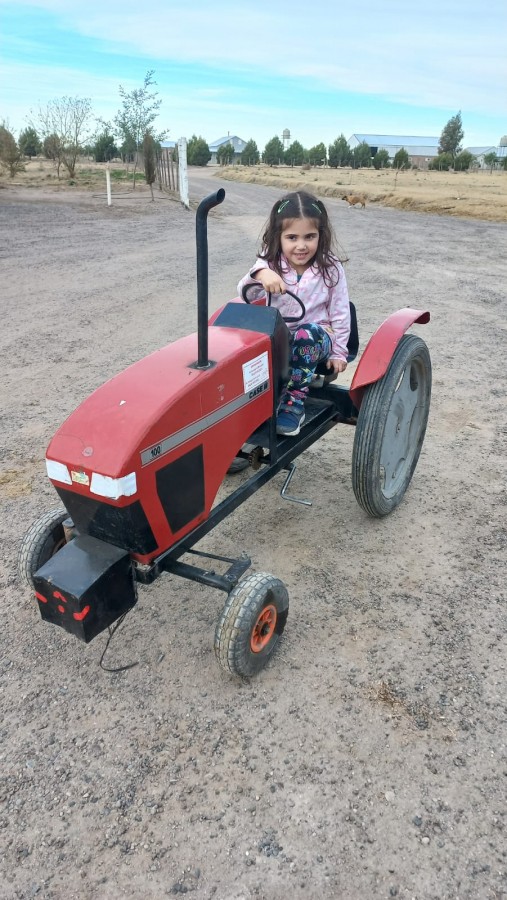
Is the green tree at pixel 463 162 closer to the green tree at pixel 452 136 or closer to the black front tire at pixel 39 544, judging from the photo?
the green tree at pixel 452 136

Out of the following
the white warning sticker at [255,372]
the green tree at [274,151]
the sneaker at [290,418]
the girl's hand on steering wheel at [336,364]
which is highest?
the green tree at [274,151]

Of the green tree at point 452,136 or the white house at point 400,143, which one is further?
the white house at point 400,143

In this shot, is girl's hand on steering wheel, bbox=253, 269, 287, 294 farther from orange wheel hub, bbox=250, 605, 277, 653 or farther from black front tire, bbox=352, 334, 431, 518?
orange wheel hub, bbox=250, 605, 277, 653

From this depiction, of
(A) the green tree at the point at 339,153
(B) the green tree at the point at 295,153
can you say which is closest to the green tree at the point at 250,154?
(B) the green tree at the point at 295,153

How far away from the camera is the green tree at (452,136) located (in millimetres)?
78375

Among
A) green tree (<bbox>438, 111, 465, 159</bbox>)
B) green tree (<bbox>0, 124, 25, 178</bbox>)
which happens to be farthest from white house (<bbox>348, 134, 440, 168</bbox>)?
green tree (<bbox>0, 124, 25, 178</bbox>)

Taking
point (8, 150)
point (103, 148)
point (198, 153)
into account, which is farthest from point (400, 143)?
point (8, 150)

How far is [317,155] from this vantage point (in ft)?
243

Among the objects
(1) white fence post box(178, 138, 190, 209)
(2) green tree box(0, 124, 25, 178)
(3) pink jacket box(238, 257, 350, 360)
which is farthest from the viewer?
(2) green tree box(0, 124, 25, 178)

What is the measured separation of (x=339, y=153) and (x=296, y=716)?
75.8 meters

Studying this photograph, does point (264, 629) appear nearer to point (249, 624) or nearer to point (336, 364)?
point (249, 624)

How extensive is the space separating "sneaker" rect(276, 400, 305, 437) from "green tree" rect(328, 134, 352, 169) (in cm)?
7369

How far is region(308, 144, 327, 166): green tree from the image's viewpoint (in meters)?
74.0

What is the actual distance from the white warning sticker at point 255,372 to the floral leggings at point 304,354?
0.35 m
